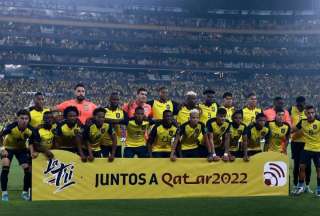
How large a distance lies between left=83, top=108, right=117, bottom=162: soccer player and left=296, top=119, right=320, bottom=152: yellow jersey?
13.2 feet

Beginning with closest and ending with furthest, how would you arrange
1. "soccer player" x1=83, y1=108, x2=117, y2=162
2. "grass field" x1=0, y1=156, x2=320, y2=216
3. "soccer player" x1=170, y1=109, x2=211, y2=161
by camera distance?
"grass field" x1=0, y1=156, x2=320, y2=216 → "soccer player" x1=83, y1=108, x2=117, y2=162 → "soccer player" x1=170, y1=109, x2=211, y2=161

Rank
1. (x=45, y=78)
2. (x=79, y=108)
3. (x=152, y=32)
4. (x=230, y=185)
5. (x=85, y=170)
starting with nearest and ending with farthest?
(x=85, y=170), (x=230, y=185), (x=79, y=108), (x=45, y=78), (x=152, y=32)

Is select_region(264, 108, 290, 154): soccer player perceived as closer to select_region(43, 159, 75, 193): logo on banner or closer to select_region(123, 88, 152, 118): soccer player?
select_region(123, 88, 152, 118): soccer player

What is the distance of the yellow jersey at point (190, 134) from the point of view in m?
11.4

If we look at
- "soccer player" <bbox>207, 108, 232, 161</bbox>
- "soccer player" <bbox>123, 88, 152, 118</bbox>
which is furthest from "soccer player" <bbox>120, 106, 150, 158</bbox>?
"soccer player" <bbox>207, 108, 232, 161</bbox>

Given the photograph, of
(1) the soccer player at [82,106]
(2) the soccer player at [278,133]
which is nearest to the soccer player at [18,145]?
(1) the soccer player at [82,106]

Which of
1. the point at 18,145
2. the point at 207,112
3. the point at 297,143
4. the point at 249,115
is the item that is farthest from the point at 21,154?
the point at 297,143

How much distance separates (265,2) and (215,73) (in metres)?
9.47

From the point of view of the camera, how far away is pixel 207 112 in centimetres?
1277

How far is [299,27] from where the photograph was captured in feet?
200

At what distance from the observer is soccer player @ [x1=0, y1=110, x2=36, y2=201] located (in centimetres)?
1047

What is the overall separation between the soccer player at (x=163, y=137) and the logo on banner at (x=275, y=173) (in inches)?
79.9

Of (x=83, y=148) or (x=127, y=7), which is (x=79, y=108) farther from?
(x=127, y=7)

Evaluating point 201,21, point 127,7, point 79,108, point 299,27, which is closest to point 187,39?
point 201,21
